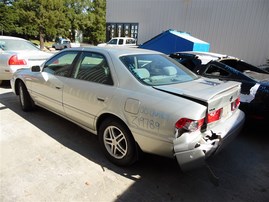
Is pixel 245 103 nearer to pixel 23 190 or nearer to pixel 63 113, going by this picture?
pixel 63 113

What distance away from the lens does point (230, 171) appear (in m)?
2.94

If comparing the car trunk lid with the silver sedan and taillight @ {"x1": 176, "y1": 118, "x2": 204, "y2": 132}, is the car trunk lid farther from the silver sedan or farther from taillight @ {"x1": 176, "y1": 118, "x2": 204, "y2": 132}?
taillight @ {"x1": 176, "y1": 118, "x2": 204, "y2": 132}

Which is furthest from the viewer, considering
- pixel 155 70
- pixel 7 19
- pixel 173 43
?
pixel 7 19

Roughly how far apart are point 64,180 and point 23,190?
17.0 inches

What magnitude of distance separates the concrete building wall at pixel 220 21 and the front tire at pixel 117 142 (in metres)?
12.9

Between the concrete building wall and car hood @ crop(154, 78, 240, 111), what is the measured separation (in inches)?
468

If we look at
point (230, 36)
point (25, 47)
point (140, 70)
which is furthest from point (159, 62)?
point (230, 36)

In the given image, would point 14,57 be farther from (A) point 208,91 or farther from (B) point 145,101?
(A) point 208,91

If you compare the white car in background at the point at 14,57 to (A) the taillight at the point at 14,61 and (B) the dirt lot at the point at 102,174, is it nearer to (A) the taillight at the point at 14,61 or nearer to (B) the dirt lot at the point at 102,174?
(A) the taillight at the point at 14,61

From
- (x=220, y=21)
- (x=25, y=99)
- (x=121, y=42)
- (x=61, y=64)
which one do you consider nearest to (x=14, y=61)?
(x=25, y=99)

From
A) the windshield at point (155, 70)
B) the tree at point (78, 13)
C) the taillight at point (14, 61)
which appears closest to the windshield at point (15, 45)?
the taillight at point (14, 61)

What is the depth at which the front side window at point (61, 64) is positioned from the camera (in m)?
3.58

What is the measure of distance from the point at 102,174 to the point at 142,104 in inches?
40.7

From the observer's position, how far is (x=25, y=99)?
465 cm
